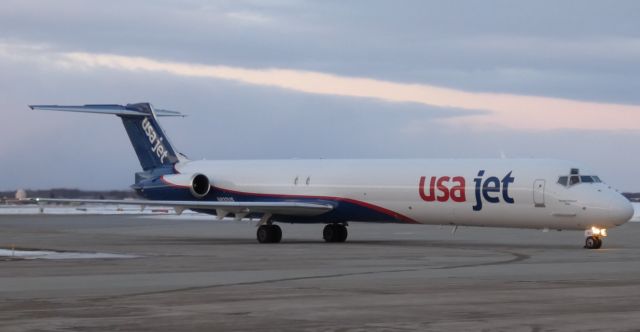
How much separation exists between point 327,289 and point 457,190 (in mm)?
15712

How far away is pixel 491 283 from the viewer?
60.1ft

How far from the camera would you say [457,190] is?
106 feet

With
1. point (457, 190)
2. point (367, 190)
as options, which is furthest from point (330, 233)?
point (457, 190)

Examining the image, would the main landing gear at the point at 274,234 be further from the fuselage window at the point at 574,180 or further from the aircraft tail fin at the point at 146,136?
the fuselage window at the point at 574,180

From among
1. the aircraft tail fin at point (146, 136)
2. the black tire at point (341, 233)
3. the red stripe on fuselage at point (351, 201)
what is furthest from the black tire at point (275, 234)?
the aircraft tail fin at point (146, 136)

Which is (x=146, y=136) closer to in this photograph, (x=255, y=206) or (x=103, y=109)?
(x=103, y=109)

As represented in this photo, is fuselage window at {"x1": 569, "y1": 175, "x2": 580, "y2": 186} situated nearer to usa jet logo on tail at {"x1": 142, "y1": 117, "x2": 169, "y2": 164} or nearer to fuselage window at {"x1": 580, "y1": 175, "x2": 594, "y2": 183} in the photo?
fuselage window at {"x1": 580, "y1": 175, "x2": 594, "y2": 183}

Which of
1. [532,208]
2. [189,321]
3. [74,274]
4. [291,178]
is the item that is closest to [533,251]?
[532,208]

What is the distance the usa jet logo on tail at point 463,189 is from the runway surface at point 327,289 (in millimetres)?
1407

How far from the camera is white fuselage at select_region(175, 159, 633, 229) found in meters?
30.4

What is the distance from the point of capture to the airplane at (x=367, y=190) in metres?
30.7

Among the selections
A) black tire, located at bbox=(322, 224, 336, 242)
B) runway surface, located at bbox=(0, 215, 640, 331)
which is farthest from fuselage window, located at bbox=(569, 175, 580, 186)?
black tire, located at bbox=(322, 224, 336, 242)

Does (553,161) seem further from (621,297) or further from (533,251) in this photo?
(621,297)

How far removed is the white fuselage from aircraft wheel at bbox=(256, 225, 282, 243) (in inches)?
66.0
